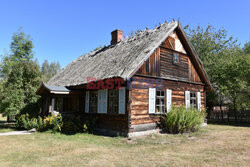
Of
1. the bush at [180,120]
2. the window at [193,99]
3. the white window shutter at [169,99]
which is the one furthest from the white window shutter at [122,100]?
the window at [193,99]

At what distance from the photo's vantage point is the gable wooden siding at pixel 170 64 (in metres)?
10.8

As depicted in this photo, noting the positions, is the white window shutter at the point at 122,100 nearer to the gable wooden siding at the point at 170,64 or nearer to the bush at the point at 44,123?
the gable wooden siding at the point at 170,64

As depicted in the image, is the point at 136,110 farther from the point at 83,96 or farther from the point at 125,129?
the point at 83,96

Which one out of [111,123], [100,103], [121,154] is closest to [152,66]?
[100,103]

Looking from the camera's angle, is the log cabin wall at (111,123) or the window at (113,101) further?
the window at (113,101)

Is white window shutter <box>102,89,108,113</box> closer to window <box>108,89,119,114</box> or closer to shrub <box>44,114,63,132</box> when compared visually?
window <box>108,89,119,114</box>

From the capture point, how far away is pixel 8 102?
43.2 ft

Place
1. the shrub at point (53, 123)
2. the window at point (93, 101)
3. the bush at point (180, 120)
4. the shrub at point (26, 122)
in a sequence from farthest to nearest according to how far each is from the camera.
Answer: the window at point (93, 101), the shrub at point (26, 122), the shrub at point (53, 123), the bush at point (180, 120)

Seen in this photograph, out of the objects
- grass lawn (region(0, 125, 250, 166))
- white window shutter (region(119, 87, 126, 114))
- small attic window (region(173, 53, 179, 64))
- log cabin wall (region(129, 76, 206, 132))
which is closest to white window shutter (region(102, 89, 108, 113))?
white window shutter (region(119, 87, 126, 114))

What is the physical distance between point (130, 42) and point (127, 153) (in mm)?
8798

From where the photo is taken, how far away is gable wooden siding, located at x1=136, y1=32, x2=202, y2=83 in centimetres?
1080

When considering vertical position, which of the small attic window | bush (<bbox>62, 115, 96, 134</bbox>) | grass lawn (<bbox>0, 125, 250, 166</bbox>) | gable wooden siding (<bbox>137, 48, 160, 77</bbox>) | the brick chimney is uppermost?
the brick chimney

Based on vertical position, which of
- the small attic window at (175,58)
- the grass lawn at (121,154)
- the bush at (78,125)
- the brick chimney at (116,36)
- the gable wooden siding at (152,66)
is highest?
→ the brick chimney at (116,36)

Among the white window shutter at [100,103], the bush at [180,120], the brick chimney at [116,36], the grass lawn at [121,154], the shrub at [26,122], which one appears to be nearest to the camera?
the grass lawn at [121,154]
